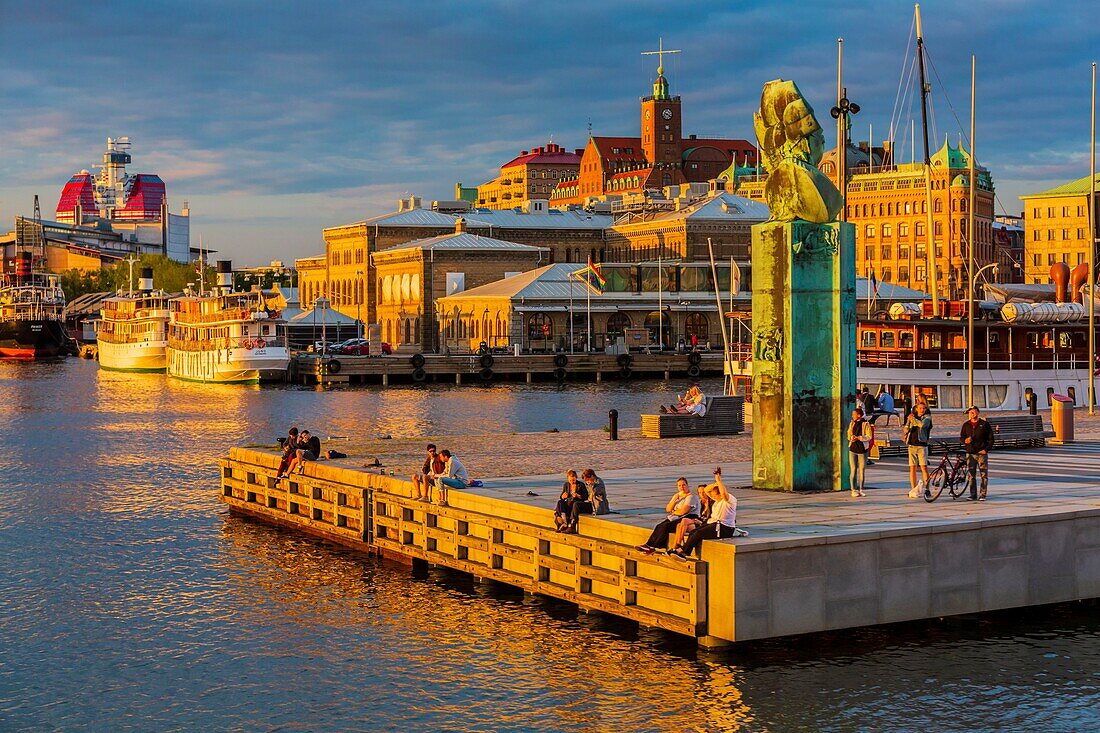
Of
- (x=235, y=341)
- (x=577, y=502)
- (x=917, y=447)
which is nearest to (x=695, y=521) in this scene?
(x=577, y=502)

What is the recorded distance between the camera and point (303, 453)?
44281 millimetres

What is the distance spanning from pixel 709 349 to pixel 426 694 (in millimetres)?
129513

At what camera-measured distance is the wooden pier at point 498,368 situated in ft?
441

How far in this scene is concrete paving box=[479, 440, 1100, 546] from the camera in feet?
97.7

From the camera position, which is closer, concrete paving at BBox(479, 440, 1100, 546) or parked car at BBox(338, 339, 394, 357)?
concrete paving at BBox(479, 440, 1100, 546)

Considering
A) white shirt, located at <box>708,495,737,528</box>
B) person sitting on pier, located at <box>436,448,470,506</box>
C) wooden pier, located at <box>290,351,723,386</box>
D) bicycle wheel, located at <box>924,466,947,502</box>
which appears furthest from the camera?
wooden pier, located at <box>290,351,723,386</box>

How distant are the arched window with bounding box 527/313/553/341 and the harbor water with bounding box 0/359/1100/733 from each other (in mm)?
121538

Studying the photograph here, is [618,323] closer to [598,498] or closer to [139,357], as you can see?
[139,357]

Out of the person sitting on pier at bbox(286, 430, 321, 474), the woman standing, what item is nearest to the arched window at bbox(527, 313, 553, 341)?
the person sitting on pier at bbox(286, 430, 321, 474)

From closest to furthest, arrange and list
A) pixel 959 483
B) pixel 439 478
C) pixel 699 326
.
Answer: pixel 959 483 → pixel 439 478 → pixel 699 326

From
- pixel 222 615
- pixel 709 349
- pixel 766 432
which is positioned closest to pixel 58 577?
pixel 222 615

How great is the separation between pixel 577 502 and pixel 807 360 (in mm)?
6666

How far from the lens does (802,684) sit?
27.0 metres

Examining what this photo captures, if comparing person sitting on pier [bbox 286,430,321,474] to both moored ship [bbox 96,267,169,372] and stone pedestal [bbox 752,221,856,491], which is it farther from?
moored ship [bbox 96,267,169,372]
